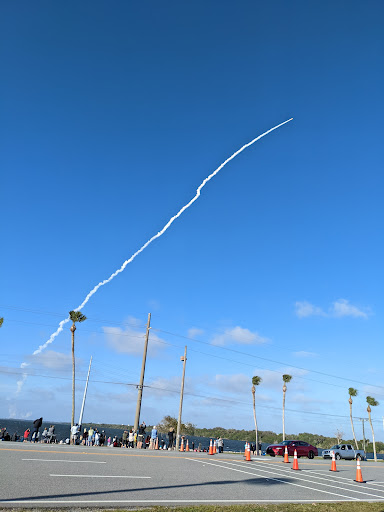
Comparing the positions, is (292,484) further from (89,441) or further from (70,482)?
(89,441)

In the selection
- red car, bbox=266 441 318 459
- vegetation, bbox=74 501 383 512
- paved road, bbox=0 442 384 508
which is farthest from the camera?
red car, bbox=266 441 318 459

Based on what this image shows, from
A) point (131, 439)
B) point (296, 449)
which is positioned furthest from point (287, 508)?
point (296, 449)

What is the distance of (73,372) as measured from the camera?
53.3 meters

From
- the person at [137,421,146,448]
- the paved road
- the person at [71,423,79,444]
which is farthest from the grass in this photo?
the person at [71,423,79,444]

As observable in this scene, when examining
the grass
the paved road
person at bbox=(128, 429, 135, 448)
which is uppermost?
person at bbox=(128, 429, 135, 448)


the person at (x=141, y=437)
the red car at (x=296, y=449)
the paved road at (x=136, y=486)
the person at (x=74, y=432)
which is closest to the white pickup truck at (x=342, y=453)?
the red car at (x=296, y=449)

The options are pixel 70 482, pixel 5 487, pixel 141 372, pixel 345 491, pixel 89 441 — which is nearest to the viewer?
pixel 5 487

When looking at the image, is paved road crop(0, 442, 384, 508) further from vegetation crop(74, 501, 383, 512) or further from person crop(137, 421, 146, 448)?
person crop(137, 421, 146, 448)

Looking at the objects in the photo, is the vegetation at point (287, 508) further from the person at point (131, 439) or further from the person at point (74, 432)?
the person at point (74, 432)

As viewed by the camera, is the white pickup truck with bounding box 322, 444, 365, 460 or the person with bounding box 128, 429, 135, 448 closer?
the person with bounding box 128, 429, 135, 448

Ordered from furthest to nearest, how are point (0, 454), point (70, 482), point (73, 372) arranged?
point (73, 372) → point (0, 454) → point (70, 482)

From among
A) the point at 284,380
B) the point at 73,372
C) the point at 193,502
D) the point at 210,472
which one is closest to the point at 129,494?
the point at 193,502

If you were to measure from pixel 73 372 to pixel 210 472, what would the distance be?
133 ft

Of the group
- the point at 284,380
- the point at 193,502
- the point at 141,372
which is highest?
the point at 284,380
